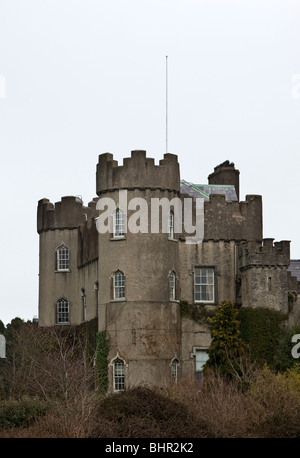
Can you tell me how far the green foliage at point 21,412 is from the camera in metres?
36.7

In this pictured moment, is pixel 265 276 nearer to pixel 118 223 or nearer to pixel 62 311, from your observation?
pixel 118 223

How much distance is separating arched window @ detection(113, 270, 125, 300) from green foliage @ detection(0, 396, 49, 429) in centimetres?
1576

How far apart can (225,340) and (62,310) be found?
1510 cm

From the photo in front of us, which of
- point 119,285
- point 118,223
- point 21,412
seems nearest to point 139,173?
point 118,223

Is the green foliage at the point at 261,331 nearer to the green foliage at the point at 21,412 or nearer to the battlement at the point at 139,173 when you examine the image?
the battlement at the point at 139,173

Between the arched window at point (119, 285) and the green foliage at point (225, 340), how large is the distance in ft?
15.3

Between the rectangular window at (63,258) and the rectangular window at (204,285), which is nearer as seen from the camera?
the rectangular window at (204,285)

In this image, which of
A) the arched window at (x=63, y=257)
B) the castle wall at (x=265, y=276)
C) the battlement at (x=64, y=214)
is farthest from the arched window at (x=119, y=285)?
the battlement at (x=64, y=214)

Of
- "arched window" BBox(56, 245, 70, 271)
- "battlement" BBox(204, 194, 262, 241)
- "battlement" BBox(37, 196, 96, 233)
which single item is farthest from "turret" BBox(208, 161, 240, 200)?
"arched window" BBox(56, 245, 70, 271)

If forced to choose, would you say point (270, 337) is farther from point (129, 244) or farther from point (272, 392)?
point (272, 392)

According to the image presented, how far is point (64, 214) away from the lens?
63.6 meters

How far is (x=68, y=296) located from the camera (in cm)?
6294

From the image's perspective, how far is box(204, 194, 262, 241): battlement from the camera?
55750 mm
